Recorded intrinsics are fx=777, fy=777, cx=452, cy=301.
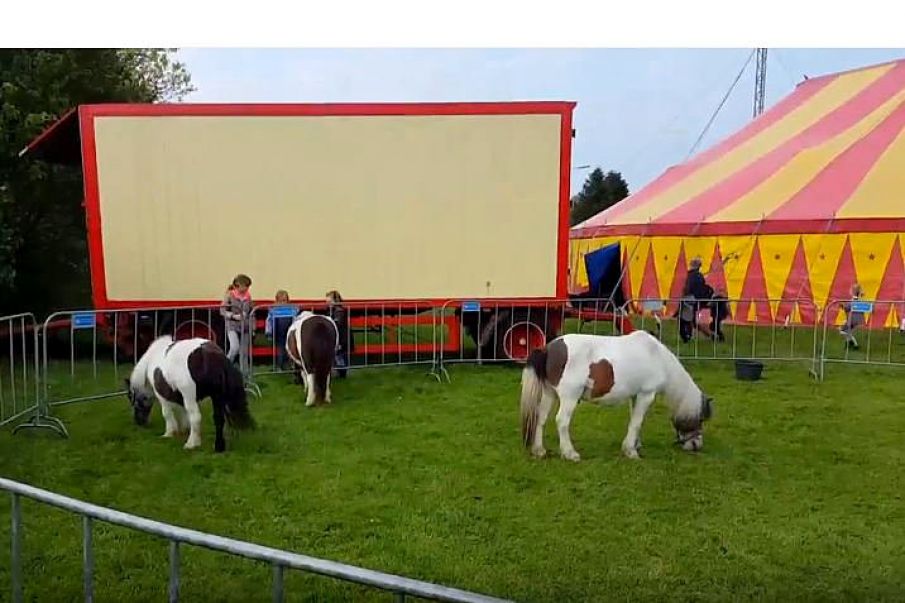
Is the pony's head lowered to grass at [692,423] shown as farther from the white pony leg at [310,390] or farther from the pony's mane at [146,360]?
the pony's mane at [146,360]

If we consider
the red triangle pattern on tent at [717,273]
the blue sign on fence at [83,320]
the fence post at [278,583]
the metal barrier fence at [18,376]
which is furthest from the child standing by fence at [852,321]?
the fence post at [278,583]

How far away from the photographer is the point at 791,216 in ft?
51.5

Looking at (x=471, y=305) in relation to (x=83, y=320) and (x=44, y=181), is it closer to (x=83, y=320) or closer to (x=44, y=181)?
(x=83, y=320)

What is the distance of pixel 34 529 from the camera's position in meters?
Answer: 4.80

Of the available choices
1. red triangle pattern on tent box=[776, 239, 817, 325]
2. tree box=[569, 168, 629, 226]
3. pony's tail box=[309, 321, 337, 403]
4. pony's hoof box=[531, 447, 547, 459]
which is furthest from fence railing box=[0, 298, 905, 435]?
tree box=[569, 168, 629, 226]

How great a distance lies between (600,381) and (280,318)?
4902 millimetres

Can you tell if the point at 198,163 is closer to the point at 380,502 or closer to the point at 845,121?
the point at 380,502

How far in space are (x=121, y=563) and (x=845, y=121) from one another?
1913 cm

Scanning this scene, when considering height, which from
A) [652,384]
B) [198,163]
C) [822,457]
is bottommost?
[822,457]

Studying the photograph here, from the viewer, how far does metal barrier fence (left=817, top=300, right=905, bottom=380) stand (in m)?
11.1

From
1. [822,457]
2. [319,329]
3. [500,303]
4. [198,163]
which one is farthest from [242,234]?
[822,457]

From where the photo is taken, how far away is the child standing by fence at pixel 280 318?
962 cm

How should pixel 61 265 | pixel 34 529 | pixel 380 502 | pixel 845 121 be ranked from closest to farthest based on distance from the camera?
1. pixel 34 529
2. pixel 380 502
3. pixel 61 265
4. pixel 845 121

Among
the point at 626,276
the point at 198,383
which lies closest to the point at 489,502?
the point at 198,383
